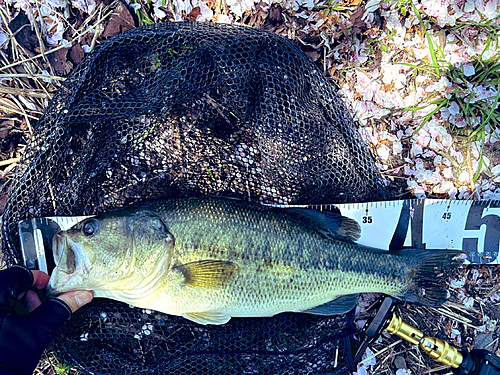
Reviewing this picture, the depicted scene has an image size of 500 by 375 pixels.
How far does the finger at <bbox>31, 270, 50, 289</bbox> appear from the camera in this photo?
2744mm

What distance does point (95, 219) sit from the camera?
8.44ft

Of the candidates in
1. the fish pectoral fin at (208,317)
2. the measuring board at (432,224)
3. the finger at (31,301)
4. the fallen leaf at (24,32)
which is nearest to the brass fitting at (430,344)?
the measuring board at (432,224)

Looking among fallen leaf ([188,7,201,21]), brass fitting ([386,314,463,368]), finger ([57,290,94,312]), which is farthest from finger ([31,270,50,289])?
brass fitting ([386,314,463,368])

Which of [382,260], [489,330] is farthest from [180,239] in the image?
[489,330]

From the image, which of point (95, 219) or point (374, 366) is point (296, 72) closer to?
point (95, 219)

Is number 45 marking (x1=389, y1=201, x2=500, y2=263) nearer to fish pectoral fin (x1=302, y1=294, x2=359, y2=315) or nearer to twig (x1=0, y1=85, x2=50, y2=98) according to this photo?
fish pectoral fin (x1=302, y1=294, x2=359, y2=315)

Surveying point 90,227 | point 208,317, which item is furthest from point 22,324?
point 208,317

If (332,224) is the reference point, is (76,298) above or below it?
below

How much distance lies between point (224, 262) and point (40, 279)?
1.45m

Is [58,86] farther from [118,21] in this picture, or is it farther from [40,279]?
[40,279]

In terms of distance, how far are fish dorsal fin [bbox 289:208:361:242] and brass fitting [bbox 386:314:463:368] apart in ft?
2.67

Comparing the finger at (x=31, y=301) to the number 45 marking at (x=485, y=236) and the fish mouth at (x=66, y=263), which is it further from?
the number 45 marking at (x=485, y=236)

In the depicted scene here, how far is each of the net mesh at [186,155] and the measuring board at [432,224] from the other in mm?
391

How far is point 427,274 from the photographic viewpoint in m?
3.03
